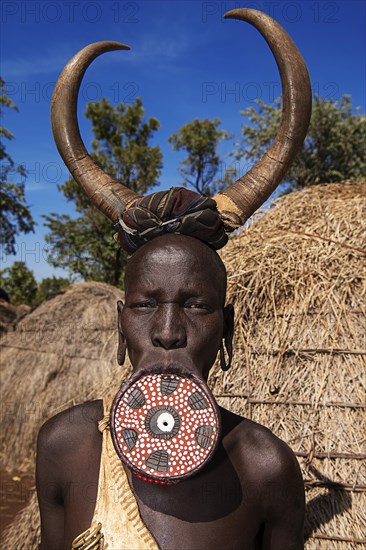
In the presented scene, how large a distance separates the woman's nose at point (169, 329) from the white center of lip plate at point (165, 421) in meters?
0.18

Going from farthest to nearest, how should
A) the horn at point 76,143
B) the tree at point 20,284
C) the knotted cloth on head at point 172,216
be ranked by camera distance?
1. the tree at point 20,284
2. the horn at point 76,143
3. the knotted cloth on head at point 172,216

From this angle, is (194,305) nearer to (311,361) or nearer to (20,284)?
(311,361)

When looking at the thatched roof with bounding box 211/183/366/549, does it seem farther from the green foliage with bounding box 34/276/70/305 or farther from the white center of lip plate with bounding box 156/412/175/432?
the green foliage with bounding box 34/276/70/305

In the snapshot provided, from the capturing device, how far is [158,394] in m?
1.41

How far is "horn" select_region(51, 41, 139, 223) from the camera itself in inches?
71.1

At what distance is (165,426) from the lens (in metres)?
1.40

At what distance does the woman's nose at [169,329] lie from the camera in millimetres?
1446

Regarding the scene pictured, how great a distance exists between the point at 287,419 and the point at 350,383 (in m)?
0.43

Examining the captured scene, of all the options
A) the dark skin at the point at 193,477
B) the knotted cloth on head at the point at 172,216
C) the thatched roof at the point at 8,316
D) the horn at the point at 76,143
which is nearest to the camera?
the dark skin at the point at 193,477

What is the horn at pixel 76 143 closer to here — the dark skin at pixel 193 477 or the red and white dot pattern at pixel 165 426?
the dark skin at pixel 193 477

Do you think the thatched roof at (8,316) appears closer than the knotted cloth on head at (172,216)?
No

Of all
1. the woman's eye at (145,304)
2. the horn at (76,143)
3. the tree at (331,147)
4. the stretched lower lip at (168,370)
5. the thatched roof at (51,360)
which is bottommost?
the thatched roof at (51,360)

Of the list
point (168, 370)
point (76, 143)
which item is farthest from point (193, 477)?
point (76, 143)

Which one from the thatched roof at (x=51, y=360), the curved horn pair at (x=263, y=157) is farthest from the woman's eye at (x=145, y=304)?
the thatched roof at (x=51, y=360)
